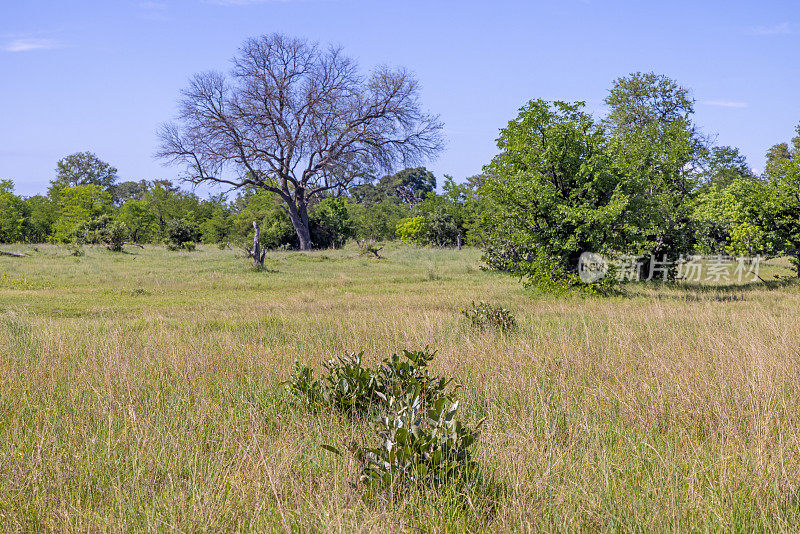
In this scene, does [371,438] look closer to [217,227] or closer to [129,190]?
[217,227]

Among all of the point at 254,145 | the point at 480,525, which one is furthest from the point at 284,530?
the point at 254,145

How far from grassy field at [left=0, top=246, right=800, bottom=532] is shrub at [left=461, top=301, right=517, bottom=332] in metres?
0.31

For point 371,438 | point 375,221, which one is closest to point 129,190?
point 375,221

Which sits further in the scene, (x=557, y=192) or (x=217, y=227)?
(x=217, y=227)

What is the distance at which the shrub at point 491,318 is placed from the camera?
26.3 ft

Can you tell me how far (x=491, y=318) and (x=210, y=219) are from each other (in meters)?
49.2

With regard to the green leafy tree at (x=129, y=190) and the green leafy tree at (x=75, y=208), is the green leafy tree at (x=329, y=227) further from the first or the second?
the green leafy tree at (x=129, y=190)

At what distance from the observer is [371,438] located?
11.8 ft

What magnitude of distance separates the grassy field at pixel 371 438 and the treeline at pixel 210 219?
28483 mm

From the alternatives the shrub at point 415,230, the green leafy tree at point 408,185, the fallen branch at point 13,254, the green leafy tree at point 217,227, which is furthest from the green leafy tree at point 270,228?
the green leafy tree at point 408,185

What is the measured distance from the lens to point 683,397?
4.20 metres

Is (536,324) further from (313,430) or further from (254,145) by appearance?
(254,145)

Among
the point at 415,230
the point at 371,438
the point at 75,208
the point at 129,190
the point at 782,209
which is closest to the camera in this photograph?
the point at 371,438

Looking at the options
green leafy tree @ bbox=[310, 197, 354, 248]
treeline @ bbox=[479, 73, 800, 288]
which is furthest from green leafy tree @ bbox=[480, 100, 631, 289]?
green leafy tree @ bbox=[310, 197, 354, 248]
